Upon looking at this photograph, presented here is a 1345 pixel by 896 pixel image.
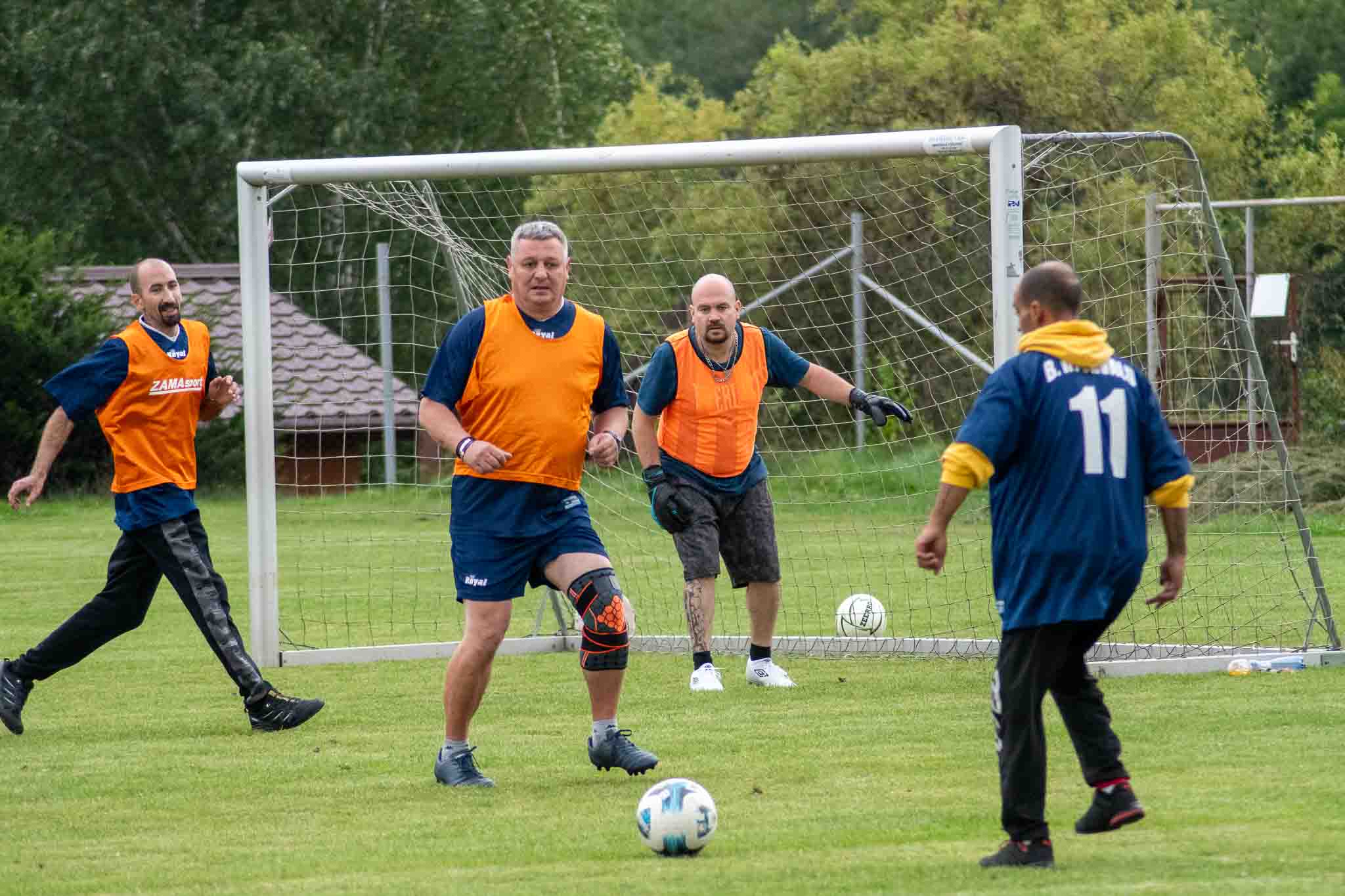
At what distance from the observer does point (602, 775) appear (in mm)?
7234

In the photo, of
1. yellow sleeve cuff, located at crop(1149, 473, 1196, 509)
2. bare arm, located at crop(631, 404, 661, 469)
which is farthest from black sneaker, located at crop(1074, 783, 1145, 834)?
bare arm, located at crop(631, 404, 661, 469)

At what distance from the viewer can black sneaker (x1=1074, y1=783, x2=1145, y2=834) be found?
5.56 meters

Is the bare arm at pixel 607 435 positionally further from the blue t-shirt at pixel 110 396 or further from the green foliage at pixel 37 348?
the green foliage at pixel 37 348

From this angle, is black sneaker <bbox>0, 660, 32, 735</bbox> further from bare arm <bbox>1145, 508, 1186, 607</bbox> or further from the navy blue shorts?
bare arm <bbox>1145, 508, 1186, 607</bbox>

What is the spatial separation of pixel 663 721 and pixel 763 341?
210cm

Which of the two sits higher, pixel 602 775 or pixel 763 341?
pixel 763 341

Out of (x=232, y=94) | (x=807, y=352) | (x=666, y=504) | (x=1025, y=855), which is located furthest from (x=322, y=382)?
(x=232, y=94)

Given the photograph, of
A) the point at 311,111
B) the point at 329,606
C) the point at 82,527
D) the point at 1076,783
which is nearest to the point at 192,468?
the point at 1076,783

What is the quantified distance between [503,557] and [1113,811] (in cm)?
242

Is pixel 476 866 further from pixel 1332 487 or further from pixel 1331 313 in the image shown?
pixel 1331 313

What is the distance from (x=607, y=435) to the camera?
695 centimetres

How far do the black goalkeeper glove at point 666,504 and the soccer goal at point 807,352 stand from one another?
5.48 feet

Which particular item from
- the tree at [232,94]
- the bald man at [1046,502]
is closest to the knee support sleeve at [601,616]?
the bald man at [1046,502]

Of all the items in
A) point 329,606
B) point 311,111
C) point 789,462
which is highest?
point 311,111
